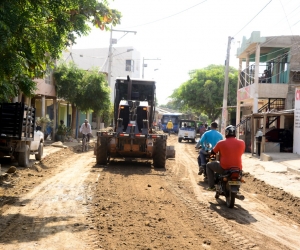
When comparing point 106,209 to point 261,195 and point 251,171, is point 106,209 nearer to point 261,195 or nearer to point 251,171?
point 261,195

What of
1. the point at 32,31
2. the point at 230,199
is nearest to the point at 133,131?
the point at 230,199

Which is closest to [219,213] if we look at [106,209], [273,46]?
[106,209]

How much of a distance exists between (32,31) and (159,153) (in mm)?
8220

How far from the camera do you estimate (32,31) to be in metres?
8.57

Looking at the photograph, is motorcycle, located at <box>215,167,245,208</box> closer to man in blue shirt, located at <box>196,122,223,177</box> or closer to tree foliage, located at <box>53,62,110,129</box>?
man in blue shirt, located at <box>196,122,223,177</box>

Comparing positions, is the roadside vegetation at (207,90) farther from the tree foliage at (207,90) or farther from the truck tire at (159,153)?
the truck tire at (159,153)

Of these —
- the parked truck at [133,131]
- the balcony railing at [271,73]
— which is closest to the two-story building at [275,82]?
the balcony railing at [271,73]

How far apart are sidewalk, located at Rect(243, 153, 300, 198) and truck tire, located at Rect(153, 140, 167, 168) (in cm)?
338

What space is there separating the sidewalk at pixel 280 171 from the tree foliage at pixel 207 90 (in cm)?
2749

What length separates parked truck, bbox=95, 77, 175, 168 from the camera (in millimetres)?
15484

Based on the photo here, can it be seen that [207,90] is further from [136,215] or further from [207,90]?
[136,215]

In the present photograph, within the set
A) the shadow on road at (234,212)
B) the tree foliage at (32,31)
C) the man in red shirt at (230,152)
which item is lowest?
the shadow on road at (234,212)

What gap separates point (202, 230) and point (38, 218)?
110 inches

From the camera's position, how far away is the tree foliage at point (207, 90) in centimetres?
4794
